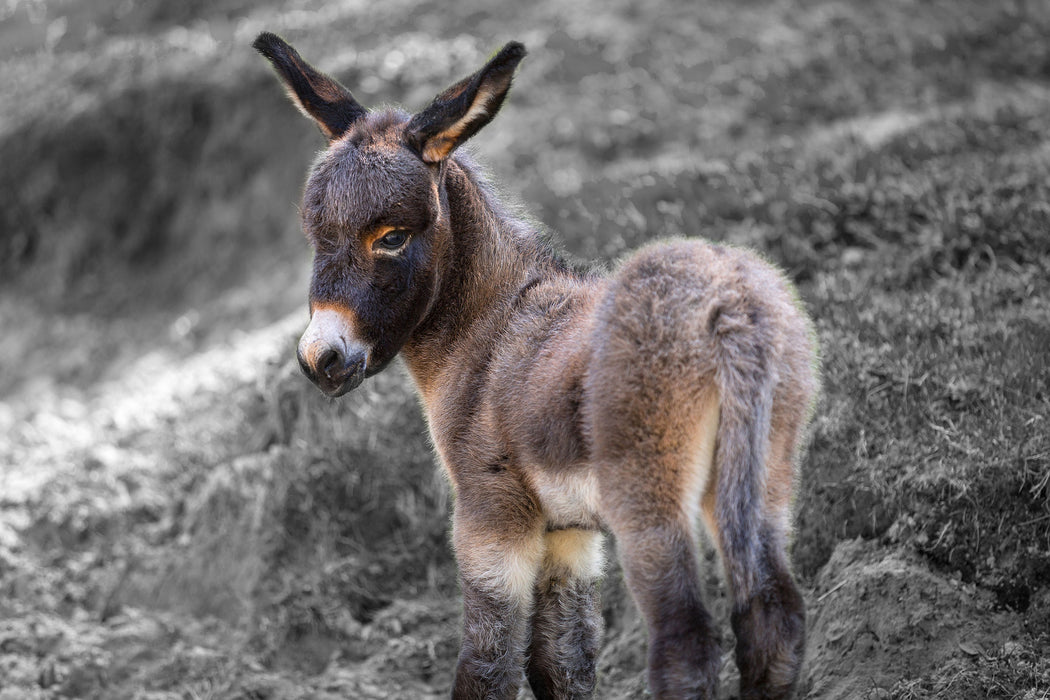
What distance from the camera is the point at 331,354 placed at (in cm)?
380

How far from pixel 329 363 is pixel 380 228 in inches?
22.7

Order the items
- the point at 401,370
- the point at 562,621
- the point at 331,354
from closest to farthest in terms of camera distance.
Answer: the point at 331,354
the point at 562,621
the point at 401,370

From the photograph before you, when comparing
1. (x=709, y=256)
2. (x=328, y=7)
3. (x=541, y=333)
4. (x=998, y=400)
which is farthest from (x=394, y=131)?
(x=328, y=7)

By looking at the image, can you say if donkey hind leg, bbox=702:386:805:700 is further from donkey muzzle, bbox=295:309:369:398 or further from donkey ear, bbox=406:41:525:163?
donkey ear, bbox=406:41:525:163

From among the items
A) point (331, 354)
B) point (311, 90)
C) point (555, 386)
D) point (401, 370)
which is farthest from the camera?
point (401, 370)

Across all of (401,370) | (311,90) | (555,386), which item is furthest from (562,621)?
(401,370)

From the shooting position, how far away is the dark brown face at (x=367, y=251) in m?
3.91

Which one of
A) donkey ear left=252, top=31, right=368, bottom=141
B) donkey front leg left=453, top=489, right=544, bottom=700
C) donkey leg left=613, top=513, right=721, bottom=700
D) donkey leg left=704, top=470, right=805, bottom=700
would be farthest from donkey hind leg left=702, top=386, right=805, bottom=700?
donkey ear left=252, top=31, right=368, bottom=141

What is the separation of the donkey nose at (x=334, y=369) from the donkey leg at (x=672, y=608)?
1.25 m

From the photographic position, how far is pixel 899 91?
35.3ft

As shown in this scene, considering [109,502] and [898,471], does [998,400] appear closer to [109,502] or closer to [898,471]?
[898,471]

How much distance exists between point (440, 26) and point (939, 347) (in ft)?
35.3

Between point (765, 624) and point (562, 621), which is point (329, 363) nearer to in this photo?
point (562, 621)

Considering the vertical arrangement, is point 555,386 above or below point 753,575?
above
